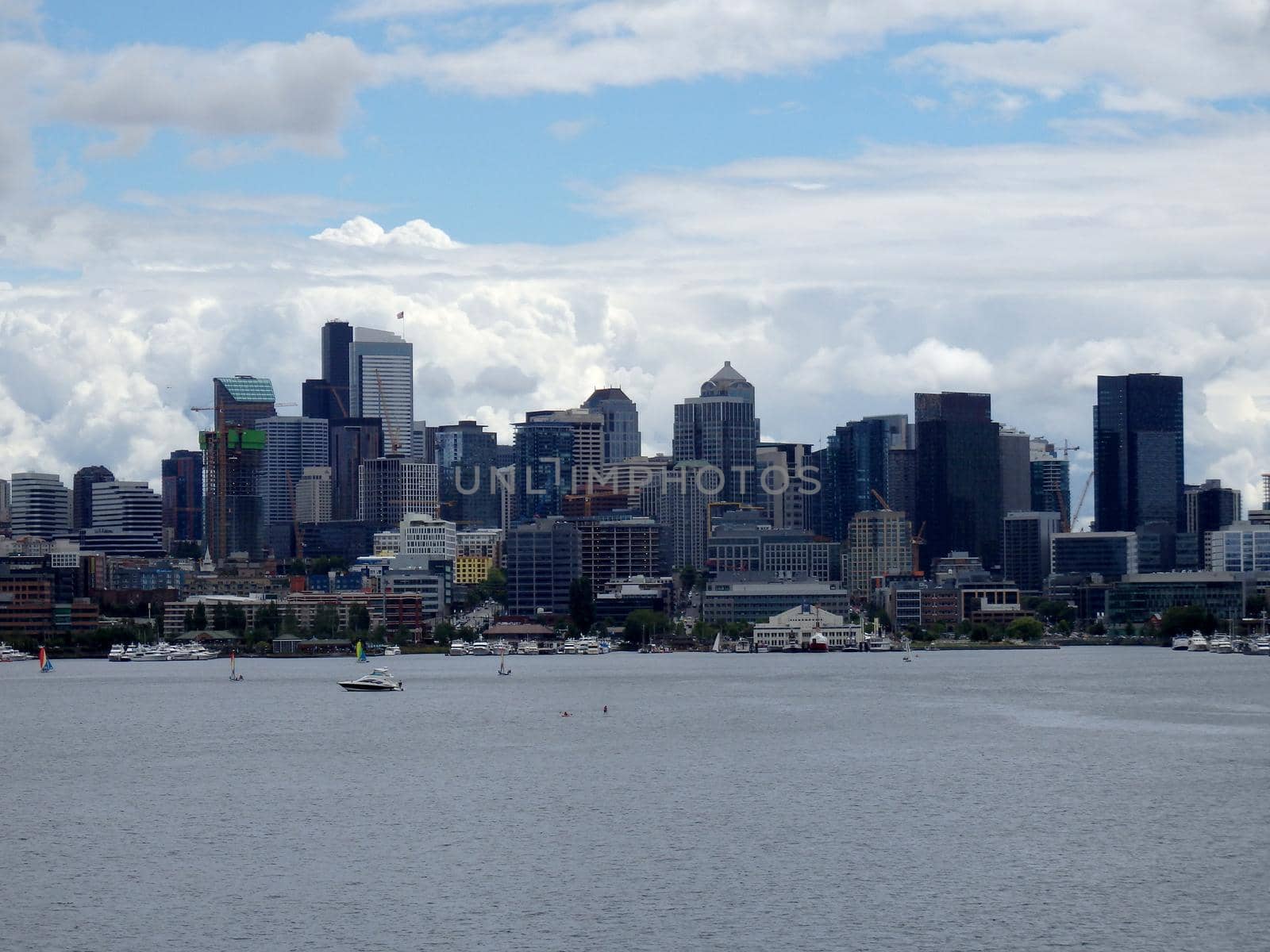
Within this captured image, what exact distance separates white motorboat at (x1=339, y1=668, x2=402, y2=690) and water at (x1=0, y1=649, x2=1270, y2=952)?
3664cm

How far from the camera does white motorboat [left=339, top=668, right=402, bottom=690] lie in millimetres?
164637

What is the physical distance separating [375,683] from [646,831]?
9510cm

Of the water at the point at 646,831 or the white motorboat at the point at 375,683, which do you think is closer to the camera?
the water at the point at 646,831

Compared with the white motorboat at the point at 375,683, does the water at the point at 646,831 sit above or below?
Answer: below

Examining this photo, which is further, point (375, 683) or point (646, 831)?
point (375, 683)

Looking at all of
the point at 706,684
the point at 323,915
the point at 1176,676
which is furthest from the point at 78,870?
the point at 1176,676

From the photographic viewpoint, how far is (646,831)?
72250mm

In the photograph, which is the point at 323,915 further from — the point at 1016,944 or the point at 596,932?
the point at 1016,944

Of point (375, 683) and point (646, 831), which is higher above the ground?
point (375, 683)

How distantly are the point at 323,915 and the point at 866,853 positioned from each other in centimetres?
1771

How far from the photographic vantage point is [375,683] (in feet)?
542

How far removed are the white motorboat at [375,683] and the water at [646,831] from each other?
36643mm

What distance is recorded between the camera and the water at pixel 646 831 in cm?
5697

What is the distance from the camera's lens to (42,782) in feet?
300
